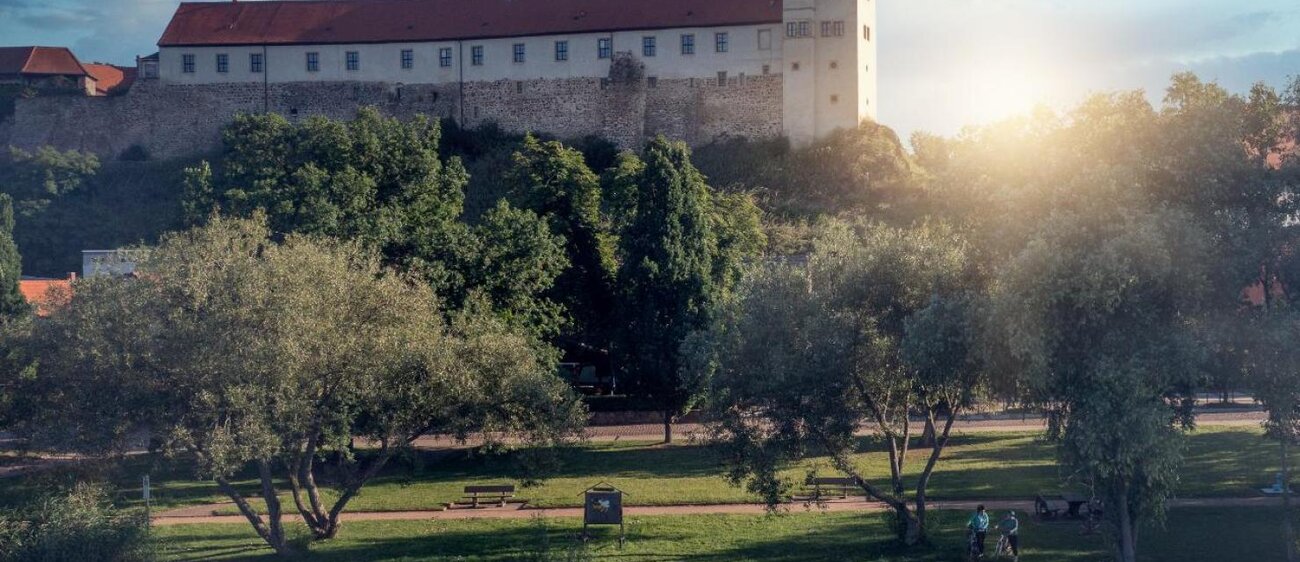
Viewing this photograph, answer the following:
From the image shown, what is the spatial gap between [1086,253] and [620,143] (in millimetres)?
48826

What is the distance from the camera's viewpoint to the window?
6569 cm

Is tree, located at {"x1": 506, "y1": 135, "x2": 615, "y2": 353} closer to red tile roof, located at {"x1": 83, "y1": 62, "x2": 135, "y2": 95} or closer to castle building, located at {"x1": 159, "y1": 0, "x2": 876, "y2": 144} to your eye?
castle building, located at {"x1": 159, "y1": 0, "x2": 876, "y2": 144}

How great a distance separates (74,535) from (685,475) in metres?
15.8

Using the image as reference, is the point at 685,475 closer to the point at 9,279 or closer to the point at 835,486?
the point at 835,486

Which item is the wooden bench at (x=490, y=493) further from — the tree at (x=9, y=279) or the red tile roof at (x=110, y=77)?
the red tile roof at (x=110, y=77)

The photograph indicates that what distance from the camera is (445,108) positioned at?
70.2 metres

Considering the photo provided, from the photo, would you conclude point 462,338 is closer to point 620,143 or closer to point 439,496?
point 439,496

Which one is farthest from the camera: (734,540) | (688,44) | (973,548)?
(688,44)

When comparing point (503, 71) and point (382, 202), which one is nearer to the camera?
point (382, 202)

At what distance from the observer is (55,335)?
78.2ft

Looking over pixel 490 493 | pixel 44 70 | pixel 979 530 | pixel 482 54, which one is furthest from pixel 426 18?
pixel 979 530

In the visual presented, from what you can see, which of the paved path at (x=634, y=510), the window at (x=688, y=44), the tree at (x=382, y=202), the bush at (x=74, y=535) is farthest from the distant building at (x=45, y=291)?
the window at (x=688, y=44)

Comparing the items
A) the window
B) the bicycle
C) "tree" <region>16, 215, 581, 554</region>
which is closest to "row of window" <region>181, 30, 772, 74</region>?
the window

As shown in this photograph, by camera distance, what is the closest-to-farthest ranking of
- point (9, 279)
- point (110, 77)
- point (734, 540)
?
1. point (734, 540)
2. point (9, 279)
3. point (110, 77)
